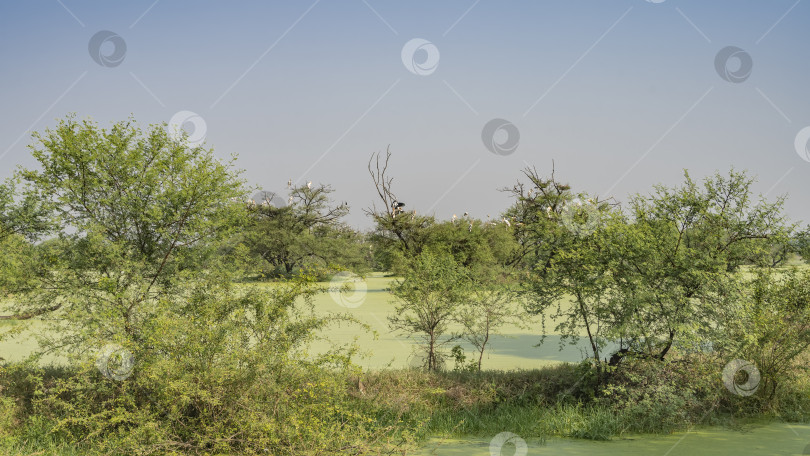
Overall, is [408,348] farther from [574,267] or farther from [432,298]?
[574,267]

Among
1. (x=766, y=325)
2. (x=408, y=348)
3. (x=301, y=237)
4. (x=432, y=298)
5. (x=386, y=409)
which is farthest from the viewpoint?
(x=301, y=237)

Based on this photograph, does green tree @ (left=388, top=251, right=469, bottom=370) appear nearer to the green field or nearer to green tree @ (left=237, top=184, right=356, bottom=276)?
the green field

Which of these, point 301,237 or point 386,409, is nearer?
point 386,409

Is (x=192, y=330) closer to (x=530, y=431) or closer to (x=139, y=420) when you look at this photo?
(x=139, y=420)

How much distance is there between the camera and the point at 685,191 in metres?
9.41

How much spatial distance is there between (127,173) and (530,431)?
7091 mm

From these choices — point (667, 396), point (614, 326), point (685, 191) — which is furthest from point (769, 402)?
point (685, 191)

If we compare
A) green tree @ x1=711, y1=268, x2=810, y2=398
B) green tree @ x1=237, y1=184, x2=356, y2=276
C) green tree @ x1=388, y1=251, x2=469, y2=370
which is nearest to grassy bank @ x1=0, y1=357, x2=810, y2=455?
green tree @ x1=711, y1=268, x2=810, y2=398

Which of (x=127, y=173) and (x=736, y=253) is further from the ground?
(x=127, y=173)

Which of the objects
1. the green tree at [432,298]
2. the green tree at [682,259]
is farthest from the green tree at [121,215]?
the green tree at [682,259]

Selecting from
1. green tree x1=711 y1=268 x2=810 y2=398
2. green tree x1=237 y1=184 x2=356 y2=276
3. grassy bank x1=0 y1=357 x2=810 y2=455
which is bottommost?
grassy bank x1=0 y1=357 x2=810 y2=455

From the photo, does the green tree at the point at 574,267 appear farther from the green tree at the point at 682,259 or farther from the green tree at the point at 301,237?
Result: the green tree at the point at 301,237

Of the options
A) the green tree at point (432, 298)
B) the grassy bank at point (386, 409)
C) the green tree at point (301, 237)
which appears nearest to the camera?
the grassy bank at point (386, 409)

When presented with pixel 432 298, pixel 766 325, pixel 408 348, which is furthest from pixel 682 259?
pixel 408 348
